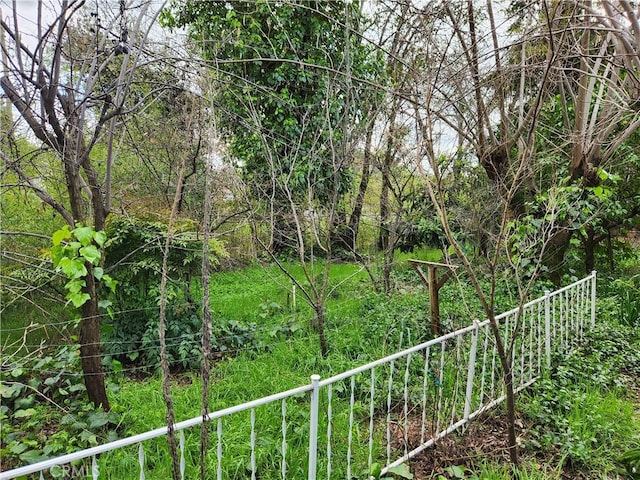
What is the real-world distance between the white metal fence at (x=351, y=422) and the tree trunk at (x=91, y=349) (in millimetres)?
343

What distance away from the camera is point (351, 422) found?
74.3 inches

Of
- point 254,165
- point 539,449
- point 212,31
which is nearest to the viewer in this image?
point 539,449

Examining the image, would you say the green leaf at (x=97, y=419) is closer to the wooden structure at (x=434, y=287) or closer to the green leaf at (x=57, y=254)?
the green leaf at (x=57, y=254)

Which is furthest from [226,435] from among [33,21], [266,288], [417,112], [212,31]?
[212,31]

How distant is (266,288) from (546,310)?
11.2 ft

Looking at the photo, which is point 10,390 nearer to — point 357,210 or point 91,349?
point 91,349

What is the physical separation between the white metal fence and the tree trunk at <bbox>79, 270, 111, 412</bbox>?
343 millimetres

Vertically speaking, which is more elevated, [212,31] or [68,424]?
[212,31]

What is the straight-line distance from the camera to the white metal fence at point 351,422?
1.94 metres

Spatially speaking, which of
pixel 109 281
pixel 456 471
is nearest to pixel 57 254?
pixel 109 281

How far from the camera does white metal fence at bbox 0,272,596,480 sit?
1936 mm

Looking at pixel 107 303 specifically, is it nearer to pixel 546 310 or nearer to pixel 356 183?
pixel 546 310

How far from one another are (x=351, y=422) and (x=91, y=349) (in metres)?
1.56

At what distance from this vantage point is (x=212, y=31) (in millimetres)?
5176
